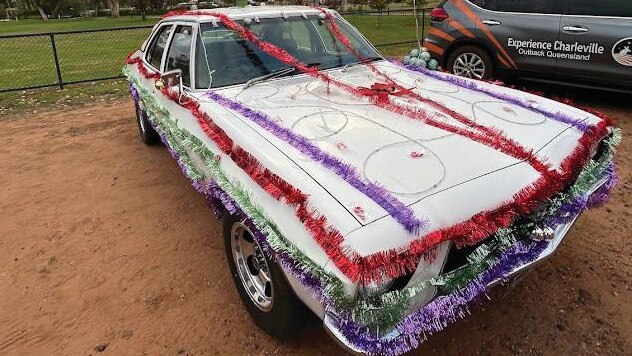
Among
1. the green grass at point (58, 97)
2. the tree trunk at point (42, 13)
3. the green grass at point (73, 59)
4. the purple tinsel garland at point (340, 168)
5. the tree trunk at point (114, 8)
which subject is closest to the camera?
the purple tinsel garland at point (340, 168)

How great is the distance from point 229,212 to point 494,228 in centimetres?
139

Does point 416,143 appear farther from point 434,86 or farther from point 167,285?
point 167,285

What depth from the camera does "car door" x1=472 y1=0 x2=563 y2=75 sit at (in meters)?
6.26

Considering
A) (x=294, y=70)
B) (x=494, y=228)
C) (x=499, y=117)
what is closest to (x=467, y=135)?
(x=499, y=117)

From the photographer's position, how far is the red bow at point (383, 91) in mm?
3020

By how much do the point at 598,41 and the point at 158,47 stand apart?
17.6ft

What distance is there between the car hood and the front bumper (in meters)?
0.34

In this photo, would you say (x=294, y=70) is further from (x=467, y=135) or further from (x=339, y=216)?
(x=339, y=216)

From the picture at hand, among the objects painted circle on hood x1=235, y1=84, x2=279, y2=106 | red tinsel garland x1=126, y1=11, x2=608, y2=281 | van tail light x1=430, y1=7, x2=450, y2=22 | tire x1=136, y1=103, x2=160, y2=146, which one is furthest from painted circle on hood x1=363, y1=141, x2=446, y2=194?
van tail light x1=430, y1=7, x2=450, y2=22

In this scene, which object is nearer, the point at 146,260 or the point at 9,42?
the point at 146,260

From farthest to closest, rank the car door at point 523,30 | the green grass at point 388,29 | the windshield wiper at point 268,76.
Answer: the green grass at point 388,29
the car door at point 523,30
the windshield wiper at point 268,76

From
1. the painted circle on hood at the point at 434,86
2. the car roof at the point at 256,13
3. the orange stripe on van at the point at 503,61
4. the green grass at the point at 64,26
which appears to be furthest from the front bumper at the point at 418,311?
the green grass at the point at 64,26

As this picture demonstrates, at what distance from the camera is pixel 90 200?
14.3ft

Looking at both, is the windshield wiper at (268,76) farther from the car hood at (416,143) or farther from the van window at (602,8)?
the van window at (602,8)
